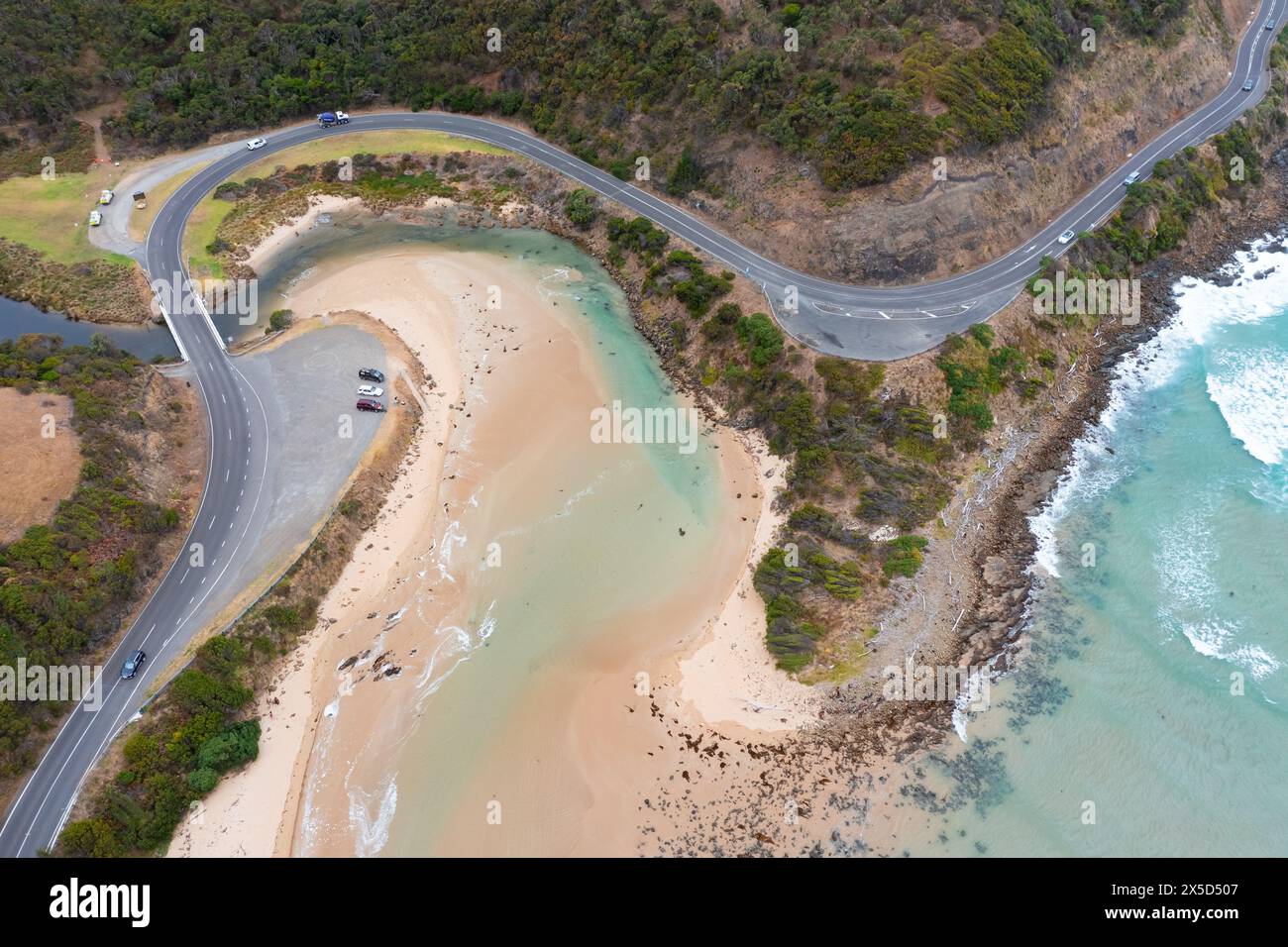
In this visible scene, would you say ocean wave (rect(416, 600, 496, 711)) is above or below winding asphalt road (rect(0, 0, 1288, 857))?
below

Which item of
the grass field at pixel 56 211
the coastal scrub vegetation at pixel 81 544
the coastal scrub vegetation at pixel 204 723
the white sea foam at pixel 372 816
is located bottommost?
the white sea foam at pixel 372 816

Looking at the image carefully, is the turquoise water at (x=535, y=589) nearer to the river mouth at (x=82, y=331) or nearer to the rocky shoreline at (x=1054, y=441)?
the river mouth at (x=82, y=331)

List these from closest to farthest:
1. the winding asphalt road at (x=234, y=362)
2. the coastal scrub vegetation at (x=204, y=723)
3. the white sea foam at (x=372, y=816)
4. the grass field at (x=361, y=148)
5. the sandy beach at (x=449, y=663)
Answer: the coastal scrub vegetation at (x=204, y=723) → the white sea foam at (x=372, y=816) → the sandy beach at (x=449, y=663) → the winding asphalt road at (x=234, y=362) → the grass field at (x=361, y=148)

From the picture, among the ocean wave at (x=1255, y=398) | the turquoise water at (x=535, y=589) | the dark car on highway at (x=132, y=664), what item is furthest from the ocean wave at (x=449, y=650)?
the ocean wave at (x=1255, y=398)

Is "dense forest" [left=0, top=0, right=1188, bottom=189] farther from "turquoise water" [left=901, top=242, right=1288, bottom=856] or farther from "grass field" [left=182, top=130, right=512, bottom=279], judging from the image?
"turquoise water" [left=901, top=242, right=1288, bottom=856]

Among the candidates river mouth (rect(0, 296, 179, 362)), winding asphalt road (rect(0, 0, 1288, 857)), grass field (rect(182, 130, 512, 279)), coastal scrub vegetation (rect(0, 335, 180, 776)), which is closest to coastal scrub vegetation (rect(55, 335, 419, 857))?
winding asphalt road (rect(0, 0, 1288, 857))

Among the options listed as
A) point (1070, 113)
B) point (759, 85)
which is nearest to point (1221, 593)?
point (1070, 113)

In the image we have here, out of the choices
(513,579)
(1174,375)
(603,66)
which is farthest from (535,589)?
(603,66)
